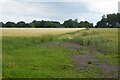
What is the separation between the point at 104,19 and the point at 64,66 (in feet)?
273

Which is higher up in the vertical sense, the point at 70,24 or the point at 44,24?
the point at 70,24

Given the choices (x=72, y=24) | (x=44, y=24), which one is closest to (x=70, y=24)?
(x=72, y=24)

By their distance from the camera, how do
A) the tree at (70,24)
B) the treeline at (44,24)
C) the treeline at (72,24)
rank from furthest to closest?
the tree at (70,24)
the treeline at (72,24)
the treeline at (44,24)

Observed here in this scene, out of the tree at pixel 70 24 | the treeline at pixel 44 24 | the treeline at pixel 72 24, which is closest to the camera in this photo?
the treeline at pixel 44 24

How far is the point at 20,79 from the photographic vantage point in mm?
11883

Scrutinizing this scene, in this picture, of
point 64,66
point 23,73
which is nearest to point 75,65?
Answer: point 64,66

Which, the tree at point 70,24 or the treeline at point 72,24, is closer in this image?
the treeline at point 72,24

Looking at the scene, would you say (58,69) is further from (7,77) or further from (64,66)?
(7,77)

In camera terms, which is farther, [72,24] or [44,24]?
[72,24]

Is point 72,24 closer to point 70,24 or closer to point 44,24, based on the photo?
point 70,24

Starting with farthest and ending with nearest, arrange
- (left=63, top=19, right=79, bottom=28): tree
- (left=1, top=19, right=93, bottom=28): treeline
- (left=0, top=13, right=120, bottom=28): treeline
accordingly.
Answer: (left=63, top=19, right=79, bottom=28): tree
(left=0, top=13, right=120, bottom=28): treeline
(left=1, top=19, right=93, bottom=28): treeline

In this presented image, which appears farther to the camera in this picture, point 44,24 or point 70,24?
point 70,24

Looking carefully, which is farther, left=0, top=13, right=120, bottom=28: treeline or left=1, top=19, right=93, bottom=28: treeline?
left=0, top=13, right=120, bottom=28: treeline

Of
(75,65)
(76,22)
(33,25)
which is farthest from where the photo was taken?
(76,22)
